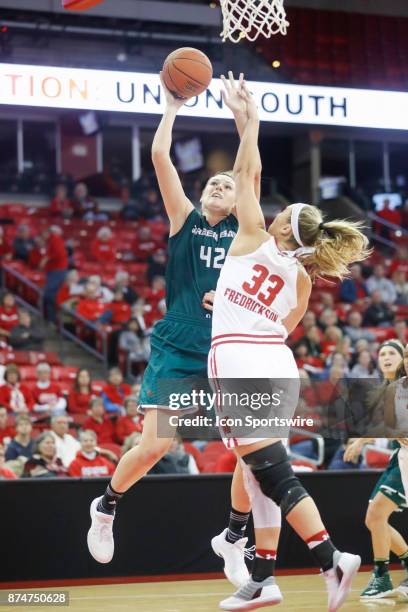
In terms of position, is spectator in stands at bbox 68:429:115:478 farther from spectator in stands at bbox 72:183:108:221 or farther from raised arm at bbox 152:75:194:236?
spectator in stands at bbox 72:183:108:221

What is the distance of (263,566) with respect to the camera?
15.2 ft

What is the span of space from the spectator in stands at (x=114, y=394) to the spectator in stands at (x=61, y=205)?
628 centimetres

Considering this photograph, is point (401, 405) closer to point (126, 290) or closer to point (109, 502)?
point (109, 502)

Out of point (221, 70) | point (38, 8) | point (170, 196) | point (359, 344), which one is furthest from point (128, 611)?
point (221, 70)

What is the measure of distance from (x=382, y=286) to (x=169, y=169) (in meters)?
11.3

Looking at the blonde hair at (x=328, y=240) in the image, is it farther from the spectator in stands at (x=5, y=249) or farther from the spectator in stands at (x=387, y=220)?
the spectator in stands at (x=387, y=220)

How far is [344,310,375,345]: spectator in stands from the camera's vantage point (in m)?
14.3

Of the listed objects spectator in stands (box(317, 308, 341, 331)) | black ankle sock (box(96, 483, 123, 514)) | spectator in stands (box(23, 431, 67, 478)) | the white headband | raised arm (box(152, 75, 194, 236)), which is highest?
raised arm (box(152, 75, 194, 236))

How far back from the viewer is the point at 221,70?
62.3ft

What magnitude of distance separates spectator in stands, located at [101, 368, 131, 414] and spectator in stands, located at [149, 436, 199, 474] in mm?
2421

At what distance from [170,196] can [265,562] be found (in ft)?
6.72

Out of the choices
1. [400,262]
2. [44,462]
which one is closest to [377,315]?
[400,262]

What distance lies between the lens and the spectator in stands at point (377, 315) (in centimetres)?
1515

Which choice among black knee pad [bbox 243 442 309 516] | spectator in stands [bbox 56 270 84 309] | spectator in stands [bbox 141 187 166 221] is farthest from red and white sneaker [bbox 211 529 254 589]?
spectator in stands [bbox 141 187 166 221]
